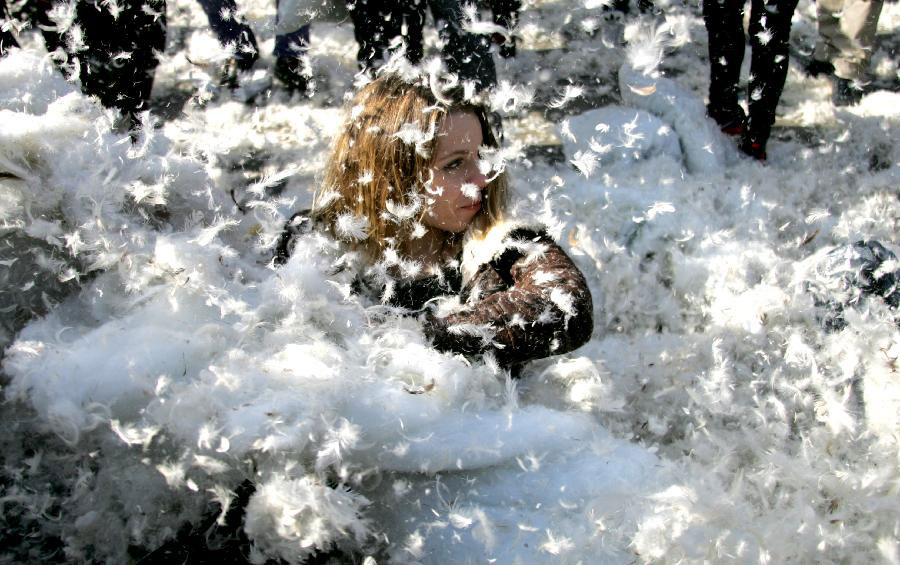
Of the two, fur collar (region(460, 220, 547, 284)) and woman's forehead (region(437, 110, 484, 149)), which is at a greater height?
woman's forehead (region(437, 110, 484, 149))

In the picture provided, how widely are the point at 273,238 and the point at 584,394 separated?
2.51ft

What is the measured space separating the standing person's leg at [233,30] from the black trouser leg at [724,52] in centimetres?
202

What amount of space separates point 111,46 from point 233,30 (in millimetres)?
1059

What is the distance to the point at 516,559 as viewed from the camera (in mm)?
989

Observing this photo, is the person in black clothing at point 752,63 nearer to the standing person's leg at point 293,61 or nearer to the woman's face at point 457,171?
the woman's face at point 457,171

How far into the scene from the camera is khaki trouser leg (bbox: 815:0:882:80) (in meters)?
2.86

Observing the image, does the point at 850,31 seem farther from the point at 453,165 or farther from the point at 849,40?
the point at 453,165

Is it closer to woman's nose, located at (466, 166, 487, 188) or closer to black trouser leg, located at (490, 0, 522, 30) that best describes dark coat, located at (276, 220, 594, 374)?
woman's nose, located at (466, 166, 487, 188)

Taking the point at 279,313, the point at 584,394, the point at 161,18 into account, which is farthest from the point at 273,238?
the point at 161,18

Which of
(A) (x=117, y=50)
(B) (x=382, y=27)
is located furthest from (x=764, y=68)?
(A) (x=117, y=50)

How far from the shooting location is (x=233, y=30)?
3.30 m

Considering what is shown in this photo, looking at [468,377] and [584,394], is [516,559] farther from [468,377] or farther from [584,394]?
[584,394]

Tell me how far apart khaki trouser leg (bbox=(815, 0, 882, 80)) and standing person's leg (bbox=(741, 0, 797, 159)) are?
573 mm

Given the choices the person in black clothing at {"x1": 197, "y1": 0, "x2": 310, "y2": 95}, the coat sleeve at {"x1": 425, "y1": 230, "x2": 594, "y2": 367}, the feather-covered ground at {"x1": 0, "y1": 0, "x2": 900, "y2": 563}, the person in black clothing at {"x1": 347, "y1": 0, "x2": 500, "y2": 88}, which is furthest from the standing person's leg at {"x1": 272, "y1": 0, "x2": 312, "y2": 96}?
the coat sleeve at {"x1": 425, "y1": 230, "x2": 594, "y2": 367}
